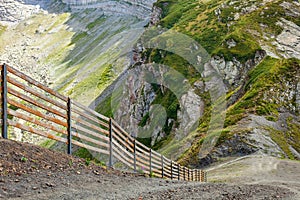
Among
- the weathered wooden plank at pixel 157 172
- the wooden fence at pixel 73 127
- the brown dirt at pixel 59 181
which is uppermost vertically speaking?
the wooden fence at pixel 73 127

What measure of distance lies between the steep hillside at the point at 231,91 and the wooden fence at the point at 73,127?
17.0 meters

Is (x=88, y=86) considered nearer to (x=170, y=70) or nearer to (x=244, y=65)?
(x=170, y=70)

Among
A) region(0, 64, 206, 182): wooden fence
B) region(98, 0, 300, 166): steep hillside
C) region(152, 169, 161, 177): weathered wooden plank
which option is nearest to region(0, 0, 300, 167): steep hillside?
region(98, 0, 300, 166): steep hillside

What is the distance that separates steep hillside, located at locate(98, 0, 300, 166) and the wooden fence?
668 inches

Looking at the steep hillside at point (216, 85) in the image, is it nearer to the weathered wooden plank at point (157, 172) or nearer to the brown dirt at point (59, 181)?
the weathered wooden plank at point (157, 172)

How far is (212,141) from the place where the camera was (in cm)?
5656

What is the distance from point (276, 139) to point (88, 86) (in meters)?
105

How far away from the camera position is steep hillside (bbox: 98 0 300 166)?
181ft

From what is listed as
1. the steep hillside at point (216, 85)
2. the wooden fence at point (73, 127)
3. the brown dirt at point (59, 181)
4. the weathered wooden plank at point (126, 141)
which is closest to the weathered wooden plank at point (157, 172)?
the wooden fence at point (73, 127)

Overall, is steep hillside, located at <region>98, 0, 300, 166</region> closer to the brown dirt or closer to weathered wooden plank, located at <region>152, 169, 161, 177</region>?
weathered wooden plank, located at <region>152, 169, 161, 177</region>

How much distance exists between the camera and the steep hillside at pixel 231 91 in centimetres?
5503

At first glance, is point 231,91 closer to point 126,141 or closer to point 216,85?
point 216,85

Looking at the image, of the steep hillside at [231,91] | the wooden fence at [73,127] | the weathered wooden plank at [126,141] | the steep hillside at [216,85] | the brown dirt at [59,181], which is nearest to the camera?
the brown dirt at [59,181]

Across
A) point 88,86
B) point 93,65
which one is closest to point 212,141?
point 88,86
